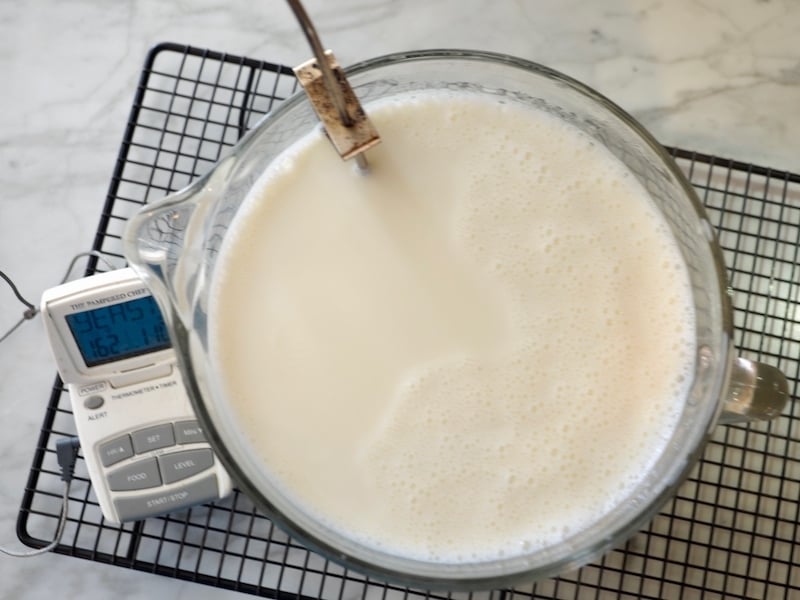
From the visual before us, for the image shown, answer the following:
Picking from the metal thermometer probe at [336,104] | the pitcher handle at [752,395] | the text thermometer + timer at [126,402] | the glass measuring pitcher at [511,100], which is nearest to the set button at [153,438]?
the text thermometer + timer at [126,402]

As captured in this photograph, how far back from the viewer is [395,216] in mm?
755

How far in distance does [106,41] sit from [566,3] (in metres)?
0.53

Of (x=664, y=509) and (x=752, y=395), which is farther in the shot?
(x=664, y=509)

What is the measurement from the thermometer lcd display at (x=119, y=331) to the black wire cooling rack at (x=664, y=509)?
0.11 m

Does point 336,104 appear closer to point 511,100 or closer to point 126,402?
point 511,100

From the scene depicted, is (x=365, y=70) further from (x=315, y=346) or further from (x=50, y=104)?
(x=50, y=104)

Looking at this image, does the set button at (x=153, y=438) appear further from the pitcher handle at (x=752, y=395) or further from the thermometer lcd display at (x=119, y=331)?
the pitcher handle at (x=752, y=395)

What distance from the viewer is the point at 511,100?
0.79m

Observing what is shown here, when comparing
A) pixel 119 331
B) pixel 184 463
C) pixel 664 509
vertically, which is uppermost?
pixel 119 331

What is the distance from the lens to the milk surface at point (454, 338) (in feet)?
2.41

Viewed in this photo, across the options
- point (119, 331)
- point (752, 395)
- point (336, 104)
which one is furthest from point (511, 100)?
point (119, 331)

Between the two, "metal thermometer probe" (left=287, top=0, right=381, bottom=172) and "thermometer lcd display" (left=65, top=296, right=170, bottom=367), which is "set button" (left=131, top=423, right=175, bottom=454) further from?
"metal thermometer probe" (left=287, top=0, right=381, bottom=172)

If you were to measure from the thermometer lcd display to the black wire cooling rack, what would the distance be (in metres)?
0.11

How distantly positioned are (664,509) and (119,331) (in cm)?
57
